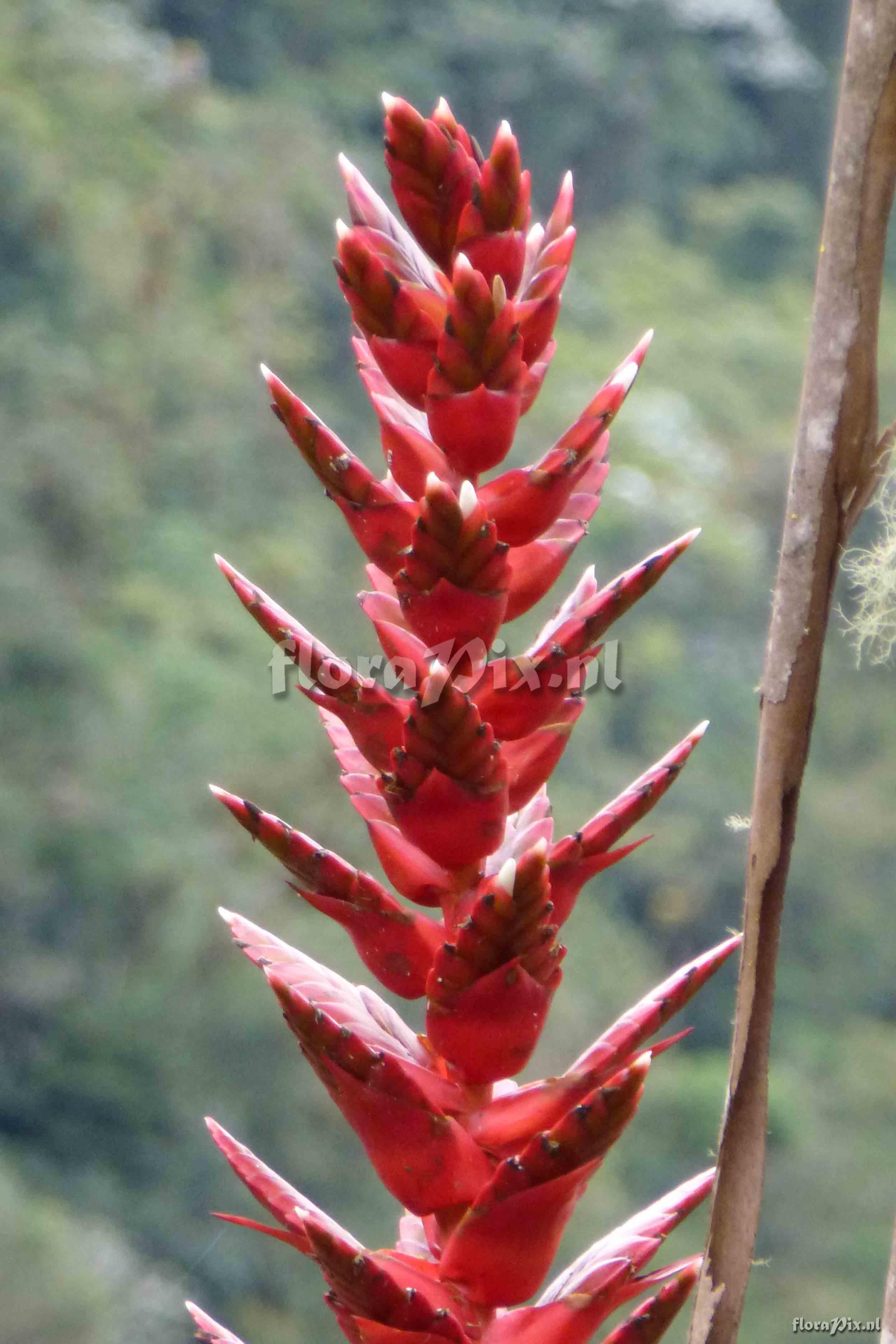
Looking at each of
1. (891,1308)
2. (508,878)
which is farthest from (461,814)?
(891,1308)

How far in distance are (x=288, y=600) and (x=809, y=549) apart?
8.69 metres

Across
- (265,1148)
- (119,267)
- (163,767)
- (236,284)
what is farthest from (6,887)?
(236,284)

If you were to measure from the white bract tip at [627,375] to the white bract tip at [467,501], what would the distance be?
7cm

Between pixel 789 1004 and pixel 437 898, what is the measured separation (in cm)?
1129

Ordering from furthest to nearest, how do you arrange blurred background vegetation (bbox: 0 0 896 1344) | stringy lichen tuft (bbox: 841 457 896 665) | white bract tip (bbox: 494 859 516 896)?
blurred background vegetation (bbox: 0 0 896 1344) → stringy lichen tuft (bbox: 841 457 896 665) → white bract tip (bbox: 494 859 516 896)

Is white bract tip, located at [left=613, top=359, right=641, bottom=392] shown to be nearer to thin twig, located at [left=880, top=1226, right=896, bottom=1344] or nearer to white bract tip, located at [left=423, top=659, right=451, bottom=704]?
white bract tip, located at [left=423, top=659, right=451, bottom=704]

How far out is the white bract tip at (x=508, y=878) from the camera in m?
0.31

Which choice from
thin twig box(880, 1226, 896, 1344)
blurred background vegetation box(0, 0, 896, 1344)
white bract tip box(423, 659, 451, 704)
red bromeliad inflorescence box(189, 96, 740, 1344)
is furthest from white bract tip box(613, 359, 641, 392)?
blurred background vegetation box(0, 0, 896, 1344)

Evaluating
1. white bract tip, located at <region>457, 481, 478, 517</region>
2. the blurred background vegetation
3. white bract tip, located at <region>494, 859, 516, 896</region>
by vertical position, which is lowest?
white bract tip, located at <region>494, 859, 516, 896</region>

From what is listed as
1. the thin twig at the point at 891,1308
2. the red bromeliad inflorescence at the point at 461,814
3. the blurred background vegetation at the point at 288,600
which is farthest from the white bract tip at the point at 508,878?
the blurred background vegetation at the point at 288,600

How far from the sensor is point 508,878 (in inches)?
12.4

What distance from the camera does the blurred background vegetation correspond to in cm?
742

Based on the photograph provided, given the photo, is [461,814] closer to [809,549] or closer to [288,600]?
[809,549]

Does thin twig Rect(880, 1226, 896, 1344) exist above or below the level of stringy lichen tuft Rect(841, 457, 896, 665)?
below
